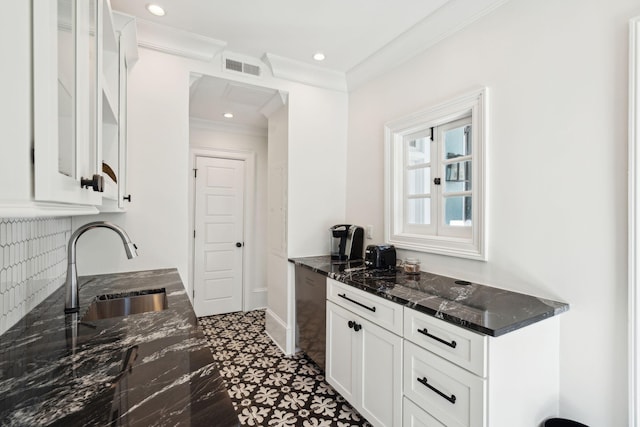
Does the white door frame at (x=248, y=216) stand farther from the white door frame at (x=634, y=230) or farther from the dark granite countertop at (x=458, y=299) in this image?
the white door frame at (x=634, y=230)

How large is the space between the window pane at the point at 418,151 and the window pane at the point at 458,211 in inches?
15.4

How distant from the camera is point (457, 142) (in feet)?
6.91

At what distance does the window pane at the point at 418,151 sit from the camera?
2.32 meters

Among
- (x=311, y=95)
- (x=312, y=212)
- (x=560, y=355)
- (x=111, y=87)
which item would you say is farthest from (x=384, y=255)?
(x=111, y=87)

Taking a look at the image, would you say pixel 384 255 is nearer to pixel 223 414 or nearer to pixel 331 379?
pixel 331 379

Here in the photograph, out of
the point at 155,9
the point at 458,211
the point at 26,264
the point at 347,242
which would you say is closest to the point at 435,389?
the point at 458,211

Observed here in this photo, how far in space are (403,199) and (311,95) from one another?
53.2 inches

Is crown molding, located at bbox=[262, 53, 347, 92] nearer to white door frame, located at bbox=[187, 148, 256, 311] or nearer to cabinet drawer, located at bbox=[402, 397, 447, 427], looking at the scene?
white door frame, located at bbox=[187, 148, 256, 311]

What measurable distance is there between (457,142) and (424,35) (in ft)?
2.72

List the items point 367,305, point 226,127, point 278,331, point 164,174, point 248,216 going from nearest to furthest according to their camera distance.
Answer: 1. point 367,305
2. point 164,174
3. point 278,331
4. point 226,127
5. point 248,216

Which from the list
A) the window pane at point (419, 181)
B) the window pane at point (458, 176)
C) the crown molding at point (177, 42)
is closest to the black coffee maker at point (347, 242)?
the window pane at point (419, 181)

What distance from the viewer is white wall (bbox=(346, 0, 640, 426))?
134cm

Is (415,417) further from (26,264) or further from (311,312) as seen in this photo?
(26,264)

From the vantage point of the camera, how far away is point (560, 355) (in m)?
1.50
